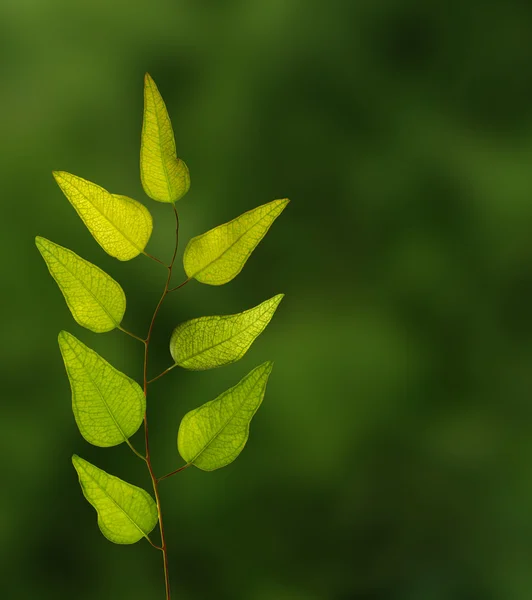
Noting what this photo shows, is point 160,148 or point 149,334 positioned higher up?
point 160,148

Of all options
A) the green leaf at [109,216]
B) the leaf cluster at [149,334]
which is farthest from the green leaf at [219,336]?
the green leaf at [109,216]

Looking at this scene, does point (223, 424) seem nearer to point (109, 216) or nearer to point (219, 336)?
point (219, 336)

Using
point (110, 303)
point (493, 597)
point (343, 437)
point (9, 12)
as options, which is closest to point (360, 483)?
point (343, 437)

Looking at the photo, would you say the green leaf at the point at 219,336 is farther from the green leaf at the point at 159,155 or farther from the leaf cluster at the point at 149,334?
the green leaf at the point at 159,155

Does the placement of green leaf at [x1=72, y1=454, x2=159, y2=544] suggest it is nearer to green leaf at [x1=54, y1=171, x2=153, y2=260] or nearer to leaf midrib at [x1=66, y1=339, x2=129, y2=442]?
leaf midrib at [x1=66, y1=339, x2=129, y2=442]

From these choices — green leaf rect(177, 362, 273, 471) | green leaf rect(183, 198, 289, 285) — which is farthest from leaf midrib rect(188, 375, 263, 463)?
green leaf rect(183, 198, 289, 285)

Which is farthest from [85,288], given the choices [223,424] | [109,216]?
[223,424]
